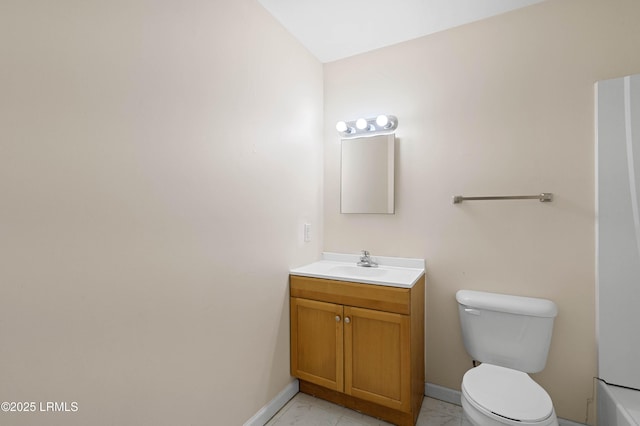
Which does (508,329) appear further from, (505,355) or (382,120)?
(382,120)

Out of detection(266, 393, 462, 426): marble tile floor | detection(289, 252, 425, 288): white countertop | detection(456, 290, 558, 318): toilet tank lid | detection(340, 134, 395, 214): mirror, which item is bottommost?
detection(266, 393, 462, 426): marble tile floor

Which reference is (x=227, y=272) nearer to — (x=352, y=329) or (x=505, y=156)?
(x=352, y=329)

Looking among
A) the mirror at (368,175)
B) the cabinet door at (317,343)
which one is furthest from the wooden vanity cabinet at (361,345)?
the mirror at (368,175)

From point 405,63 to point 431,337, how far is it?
6.60 feet

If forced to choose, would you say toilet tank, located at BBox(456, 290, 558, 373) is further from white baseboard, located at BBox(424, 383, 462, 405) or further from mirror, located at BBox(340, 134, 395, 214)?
mirror, located at BBox(340, 134, 395, 214)

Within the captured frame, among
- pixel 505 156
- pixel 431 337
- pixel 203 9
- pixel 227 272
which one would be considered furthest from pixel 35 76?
pixel 431 337

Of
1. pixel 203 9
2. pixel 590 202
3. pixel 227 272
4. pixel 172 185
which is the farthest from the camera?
pixel 590 202

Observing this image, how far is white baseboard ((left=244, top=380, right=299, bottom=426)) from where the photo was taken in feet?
5.34

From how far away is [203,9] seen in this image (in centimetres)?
134

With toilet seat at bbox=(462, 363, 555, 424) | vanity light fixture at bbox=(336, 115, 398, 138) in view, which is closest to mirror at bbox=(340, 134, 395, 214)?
vanity light fixture at bbox=(336, 115, 398, 138)

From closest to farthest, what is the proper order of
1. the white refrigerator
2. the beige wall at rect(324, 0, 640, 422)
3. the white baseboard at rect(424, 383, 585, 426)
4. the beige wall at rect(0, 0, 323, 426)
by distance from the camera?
the beige wall at rect(0, 0, 323, 426), the white refrigerator, the beige wall at rect(324, 0, 640, 422), the white baseboard at rect(424, 383, 585, 426)

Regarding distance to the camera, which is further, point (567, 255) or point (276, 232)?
point (276, 232)

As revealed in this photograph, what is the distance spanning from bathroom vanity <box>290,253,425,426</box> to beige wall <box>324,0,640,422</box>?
0.28 m

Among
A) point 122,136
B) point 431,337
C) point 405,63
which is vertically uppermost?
point 405,63
